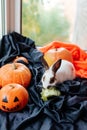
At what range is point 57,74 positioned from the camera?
1021mm

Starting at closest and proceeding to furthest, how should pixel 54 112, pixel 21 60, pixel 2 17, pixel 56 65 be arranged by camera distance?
pixel 54 112 < pixel 56 65 < pixel 21 60 < pixel 2 17

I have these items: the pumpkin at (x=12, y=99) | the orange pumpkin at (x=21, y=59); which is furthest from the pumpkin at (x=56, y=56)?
the pumpkin at (x=12, y=99)

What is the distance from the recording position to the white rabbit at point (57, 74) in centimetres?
97

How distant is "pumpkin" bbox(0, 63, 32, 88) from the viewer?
3.41 ft

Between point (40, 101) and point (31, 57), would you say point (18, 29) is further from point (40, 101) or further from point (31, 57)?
point (40, 101)

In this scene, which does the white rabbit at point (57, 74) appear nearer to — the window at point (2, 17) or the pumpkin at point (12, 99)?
the pumpkin at point (12, 99)

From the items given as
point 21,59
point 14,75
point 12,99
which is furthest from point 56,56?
point 12,99

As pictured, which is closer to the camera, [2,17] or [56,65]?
[56,65]

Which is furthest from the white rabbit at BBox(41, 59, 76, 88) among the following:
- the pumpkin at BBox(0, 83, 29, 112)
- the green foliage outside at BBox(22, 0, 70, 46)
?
the green foliage outside at BBox(22, 0, 70, 46)

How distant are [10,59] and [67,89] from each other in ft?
1.35

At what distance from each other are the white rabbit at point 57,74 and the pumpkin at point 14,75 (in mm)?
96

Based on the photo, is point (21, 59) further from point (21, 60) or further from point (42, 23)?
point (42, 23)

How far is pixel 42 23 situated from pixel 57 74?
0.58 metres

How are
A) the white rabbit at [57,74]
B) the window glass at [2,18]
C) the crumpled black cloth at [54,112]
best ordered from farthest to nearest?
the window glass at [2,18], the white rabbit at [57,74], the crumpled black cloth at [54,112]
